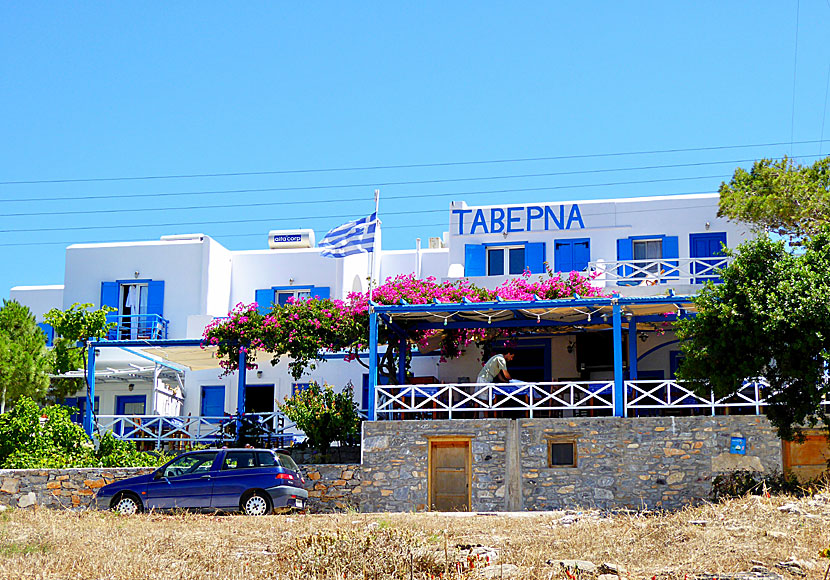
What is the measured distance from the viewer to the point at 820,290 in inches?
680

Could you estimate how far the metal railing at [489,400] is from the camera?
69.3 feet

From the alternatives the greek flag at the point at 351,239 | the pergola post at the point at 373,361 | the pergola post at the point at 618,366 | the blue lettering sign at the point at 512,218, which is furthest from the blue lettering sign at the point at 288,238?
the pergola post at the point at 618,366

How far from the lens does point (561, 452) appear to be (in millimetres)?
20688

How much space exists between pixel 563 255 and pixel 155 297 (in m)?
11.5

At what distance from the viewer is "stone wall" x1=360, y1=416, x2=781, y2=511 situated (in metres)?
19.9

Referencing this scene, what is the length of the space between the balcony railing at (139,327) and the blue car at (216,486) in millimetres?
10798

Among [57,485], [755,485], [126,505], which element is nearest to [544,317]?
[755,485]

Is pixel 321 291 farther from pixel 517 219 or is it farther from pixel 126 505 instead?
pixel 126 505

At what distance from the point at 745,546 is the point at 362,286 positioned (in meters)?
18.4

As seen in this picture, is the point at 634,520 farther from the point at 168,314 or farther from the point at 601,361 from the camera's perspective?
the point at 168,314

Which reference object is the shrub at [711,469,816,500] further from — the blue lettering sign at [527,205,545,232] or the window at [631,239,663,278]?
the blue lettering sign at [527,205,545,232]

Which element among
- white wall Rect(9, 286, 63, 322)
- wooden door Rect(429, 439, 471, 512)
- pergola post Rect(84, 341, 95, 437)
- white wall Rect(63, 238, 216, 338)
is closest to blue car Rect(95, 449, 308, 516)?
wooden door Rect(429, 439, 471, 512)

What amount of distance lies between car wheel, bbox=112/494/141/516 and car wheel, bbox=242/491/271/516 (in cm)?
202

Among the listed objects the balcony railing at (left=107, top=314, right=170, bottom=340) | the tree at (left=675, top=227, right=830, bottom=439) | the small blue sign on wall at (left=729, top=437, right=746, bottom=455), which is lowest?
the small blue sign on wall at (left=729, top=437, right=746, bottom=455)
